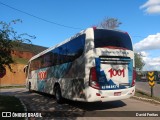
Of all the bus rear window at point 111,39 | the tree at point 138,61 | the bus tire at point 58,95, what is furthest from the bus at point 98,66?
the tree at point 138,61

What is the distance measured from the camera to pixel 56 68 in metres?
16.2

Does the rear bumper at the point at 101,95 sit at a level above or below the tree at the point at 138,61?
below

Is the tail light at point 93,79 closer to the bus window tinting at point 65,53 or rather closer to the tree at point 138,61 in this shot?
the bus window tinting at point 65,53

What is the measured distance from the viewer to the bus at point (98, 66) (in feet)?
39.6

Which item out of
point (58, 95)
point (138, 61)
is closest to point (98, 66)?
point (58, 95)

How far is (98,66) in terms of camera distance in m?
12.1

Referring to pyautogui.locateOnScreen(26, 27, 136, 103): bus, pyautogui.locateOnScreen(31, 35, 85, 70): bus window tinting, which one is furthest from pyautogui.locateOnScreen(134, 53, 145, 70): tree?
pyautogui.locateOnScreen(26, 27, 136, 103): bus

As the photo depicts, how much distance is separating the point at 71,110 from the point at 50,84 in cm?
451

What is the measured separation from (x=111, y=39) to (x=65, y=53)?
121 inches

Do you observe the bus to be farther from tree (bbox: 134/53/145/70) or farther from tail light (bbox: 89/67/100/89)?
tree (bbox: 134/53/145/70)

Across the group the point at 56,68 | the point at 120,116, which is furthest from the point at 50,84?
the point at 120,116

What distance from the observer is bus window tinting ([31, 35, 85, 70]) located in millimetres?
13084

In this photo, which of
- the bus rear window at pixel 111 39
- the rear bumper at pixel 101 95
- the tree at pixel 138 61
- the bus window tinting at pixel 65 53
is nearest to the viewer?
the rear bumper at pixel 101 95

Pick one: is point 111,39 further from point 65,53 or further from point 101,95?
point 65,53
